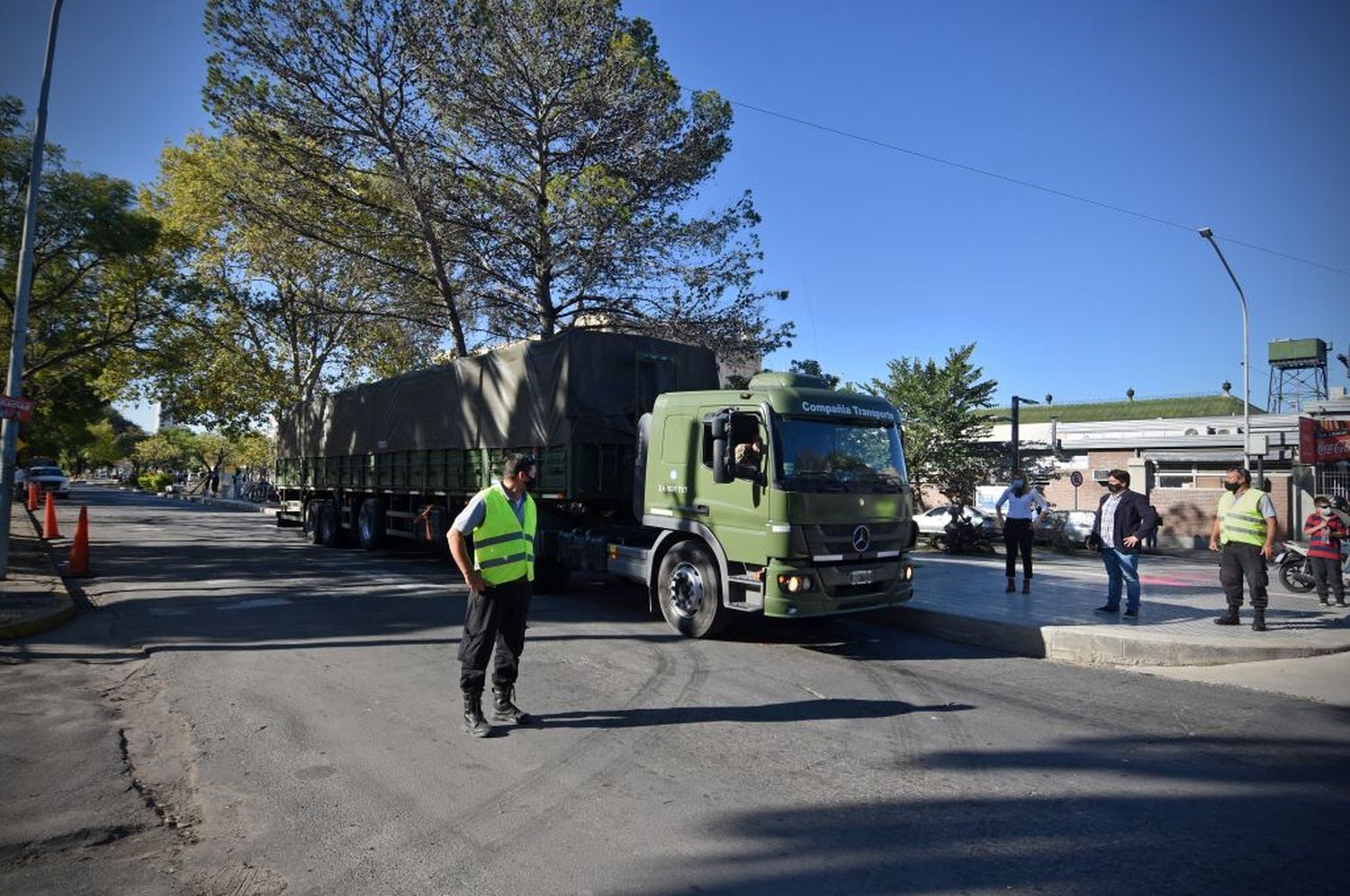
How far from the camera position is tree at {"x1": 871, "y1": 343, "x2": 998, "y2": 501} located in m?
24.1

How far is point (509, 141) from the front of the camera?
1667cm

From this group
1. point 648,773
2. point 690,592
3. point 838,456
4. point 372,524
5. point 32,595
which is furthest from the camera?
point 372,524

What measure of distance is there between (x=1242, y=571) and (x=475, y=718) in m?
8.26

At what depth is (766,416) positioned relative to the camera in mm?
7793

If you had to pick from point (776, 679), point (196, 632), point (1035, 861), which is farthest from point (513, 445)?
point (1035, 861)

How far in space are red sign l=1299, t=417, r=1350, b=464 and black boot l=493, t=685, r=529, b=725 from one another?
1147 inches

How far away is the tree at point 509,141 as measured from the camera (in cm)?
1577

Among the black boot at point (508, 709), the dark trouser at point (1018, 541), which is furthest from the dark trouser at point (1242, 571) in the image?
the black boot at point (508, 709)

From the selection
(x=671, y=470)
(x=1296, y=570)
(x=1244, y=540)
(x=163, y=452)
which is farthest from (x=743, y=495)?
(x=163, y=452)

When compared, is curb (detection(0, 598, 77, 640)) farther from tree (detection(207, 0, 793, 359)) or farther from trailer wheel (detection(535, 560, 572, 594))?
tree (detection(207, 0, 793, 359))

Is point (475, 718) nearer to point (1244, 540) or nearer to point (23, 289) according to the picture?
point (1244, 540)

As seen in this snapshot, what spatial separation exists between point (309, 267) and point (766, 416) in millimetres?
22438

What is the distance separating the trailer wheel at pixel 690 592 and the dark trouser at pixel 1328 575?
8.82m

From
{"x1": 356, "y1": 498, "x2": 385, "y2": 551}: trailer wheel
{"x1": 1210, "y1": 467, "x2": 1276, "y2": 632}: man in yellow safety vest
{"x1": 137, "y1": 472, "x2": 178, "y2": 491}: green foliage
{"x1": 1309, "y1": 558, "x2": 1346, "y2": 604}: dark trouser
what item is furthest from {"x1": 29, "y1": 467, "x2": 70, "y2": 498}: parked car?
{"x1": 1309, "y1": 558, "x2": 1346, "y2": 604}: dark trouser
